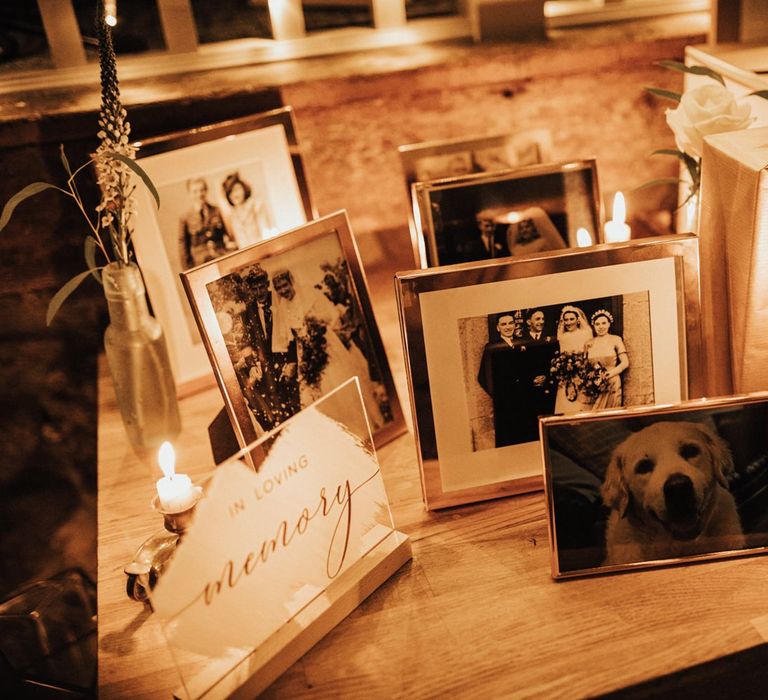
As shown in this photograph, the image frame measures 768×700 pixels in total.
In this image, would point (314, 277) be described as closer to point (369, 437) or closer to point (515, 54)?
point (369, 437)

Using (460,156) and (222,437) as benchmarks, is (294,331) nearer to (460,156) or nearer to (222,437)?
(222,437)

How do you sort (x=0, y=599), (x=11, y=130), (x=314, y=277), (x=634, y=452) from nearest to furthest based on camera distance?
(x=634, y=452)
(x=314, y=277)
(x=11, y=130)
(x=0, y=599)

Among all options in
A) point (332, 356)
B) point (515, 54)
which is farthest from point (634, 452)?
point (515, 54)

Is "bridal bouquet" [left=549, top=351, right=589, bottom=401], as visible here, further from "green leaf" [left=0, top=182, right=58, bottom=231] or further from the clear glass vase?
"green leaf" [left=0, top=182, right=58, bottom=231]

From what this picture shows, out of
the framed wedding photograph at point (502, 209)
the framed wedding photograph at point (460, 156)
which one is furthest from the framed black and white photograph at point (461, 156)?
the framed wedding photograph at point (502, 209)

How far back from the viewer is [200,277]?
1003 mm

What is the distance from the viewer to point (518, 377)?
0.99 m

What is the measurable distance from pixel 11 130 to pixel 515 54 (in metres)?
0.88

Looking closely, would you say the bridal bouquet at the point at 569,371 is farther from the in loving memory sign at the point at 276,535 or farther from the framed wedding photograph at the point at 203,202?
the framed wedding photograph at the point at 203,202

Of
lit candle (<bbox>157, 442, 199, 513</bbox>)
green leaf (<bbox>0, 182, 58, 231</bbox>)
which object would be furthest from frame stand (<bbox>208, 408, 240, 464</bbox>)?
green leaf (<bbox>0, 182, 58, 231</bbox>)

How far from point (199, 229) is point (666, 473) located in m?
0.80

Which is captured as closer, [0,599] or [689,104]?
[689,104]

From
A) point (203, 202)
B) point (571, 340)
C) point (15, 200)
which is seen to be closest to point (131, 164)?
point (15, 200)

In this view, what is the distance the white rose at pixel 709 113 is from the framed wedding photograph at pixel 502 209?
0.55ft
